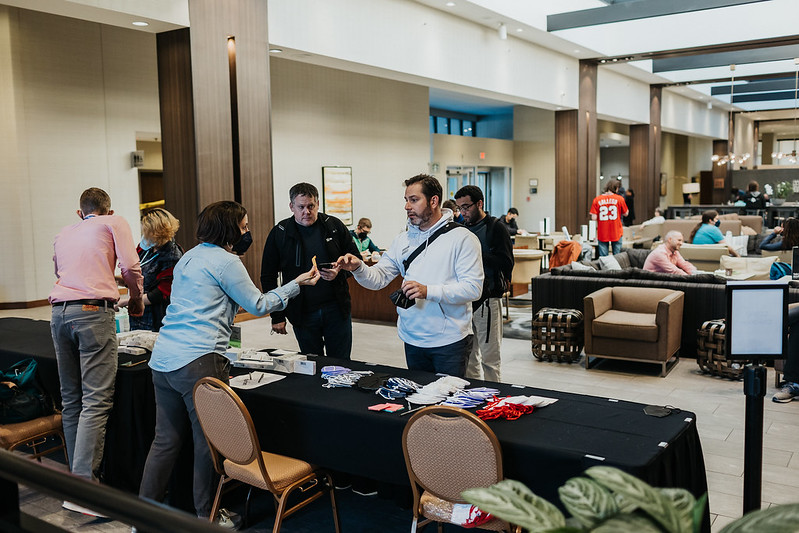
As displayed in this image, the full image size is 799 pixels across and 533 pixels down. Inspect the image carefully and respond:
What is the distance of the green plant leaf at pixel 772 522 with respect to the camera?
0.98 metres

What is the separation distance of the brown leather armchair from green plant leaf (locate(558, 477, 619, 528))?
18.1 ft

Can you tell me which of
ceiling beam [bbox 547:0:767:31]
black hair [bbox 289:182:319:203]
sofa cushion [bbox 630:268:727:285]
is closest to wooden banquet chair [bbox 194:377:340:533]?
black hair [bbox 289:182:319:203]

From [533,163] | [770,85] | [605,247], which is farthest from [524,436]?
[770,85]

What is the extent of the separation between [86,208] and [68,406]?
105 centimetres

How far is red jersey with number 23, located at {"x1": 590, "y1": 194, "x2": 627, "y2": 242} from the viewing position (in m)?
12.1

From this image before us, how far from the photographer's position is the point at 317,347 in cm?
443

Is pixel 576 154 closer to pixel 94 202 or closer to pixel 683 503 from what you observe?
pixel 94 202

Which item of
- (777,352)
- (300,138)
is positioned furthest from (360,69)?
(777,352)

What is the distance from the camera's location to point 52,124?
10.2m

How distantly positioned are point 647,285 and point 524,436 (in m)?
4.98

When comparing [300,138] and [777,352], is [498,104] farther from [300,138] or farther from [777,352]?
[777,352]

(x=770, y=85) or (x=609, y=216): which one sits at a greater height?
(x=770, y=85)

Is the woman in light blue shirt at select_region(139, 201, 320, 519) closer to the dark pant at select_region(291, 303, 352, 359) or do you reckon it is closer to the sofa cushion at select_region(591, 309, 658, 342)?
the dark pant at select_region(291, 303, 352, 359)

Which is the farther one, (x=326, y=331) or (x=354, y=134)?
(x=354, y=134)
